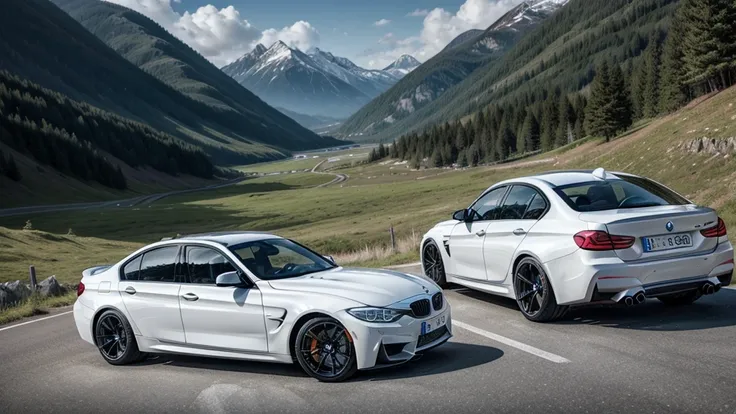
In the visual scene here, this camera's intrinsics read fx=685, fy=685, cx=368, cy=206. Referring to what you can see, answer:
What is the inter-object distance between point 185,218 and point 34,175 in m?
53.7

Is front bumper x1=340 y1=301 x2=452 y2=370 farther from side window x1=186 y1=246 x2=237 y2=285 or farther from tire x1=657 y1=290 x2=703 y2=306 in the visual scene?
tire x1=657 y1=290 x2=703 y2=306

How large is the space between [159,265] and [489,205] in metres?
4.97

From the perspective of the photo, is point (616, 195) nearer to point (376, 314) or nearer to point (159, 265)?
point (376, 314)

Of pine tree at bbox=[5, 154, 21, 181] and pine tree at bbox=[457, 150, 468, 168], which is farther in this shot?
pine tree at bbox=[457, 150, 468, 168]

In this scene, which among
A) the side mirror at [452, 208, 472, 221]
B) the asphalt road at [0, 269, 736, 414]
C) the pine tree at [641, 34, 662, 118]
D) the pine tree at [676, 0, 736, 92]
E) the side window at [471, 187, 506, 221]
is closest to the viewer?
the asphalt road at [0, 269, 736, 414]

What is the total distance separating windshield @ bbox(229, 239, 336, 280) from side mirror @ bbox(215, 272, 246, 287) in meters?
0.22

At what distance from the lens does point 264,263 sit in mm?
8219

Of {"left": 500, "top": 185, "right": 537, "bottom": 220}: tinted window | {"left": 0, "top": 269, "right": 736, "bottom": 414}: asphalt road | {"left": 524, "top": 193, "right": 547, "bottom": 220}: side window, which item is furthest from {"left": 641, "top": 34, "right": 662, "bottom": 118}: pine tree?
{"left": 0, "top": 269, "right": 736, "bottom": 414}: asphalt road

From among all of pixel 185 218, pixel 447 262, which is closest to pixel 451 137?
pixel 185 218

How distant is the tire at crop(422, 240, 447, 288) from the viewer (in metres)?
11.8

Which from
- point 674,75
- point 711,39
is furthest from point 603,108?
point 711,39

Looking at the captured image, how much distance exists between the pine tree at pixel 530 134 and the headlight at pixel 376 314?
139942mm

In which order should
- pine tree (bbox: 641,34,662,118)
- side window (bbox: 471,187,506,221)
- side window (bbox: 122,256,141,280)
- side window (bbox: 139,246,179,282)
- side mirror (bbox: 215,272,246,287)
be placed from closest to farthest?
side mirror (bbox: 215,272,246,287) < side window (bbox: 139,246,179,282) < side window (bbox: 122,256,141,280) < side window (bbox: 471,187,506,221) < pine tree (bbox: 641,34,662,118)

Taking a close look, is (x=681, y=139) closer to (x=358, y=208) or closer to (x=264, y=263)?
(x=358, y=208)
